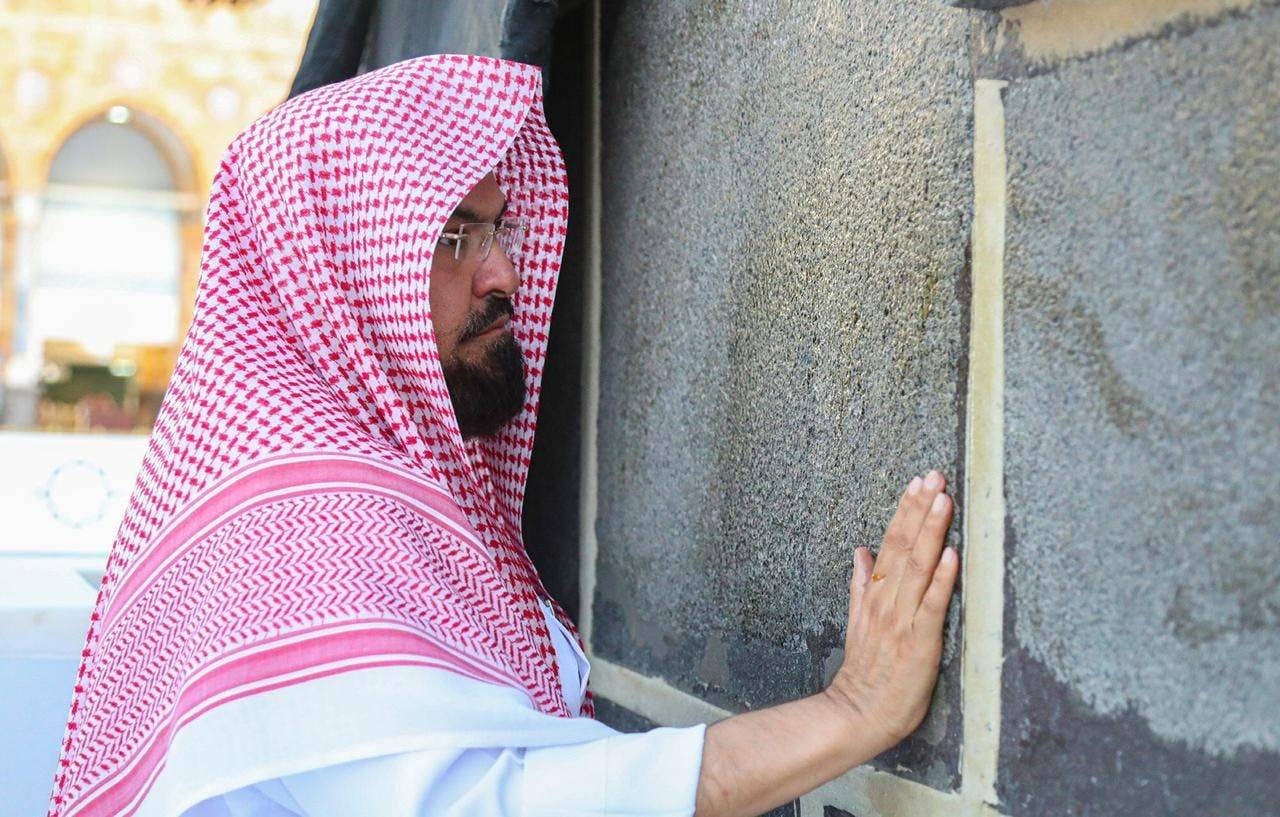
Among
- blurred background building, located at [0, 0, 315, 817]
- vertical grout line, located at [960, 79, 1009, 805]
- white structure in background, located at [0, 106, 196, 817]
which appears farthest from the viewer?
white structure in background, located at [0, 106, 196, 817]

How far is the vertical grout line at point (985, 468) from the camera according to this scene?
4.25 feet

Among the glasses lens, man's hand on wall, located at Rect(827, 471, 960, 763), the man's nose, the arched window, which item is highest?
the arched window

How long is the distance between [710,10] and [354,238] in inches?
23.3

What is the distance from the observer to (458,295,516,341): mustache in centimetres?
204

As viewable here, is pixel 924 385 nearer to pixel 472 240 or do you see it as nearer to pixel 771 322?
pixel 771 322

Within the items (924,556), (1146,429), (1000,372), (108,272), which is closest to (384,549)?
(924,556)

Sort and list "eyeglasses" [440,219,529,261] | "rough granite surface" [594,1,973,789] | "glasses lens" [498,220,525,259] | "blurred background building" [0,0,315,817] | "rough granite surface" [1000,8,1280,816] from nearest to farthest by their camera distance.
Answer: "rough granite surface" [1000,8,1280,816] → "rough granite surface" [594,1,973,789] → "eyeglasses" [440,219,529,261] → "glasses lens" [498,220,525,259] → "blurred background building" [0,0,315,817]

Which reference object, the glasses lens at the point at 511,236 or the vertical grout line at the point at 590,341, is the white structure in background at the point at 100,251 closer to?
the vertical grout line at the point at 590,341

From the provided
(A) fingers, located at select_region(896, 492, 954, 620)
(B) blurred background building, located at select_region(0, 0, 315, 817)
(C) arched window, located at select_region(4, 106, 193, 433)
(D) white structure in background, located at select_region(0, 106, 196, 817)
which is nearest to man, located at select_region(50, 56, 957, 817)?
(A) fingers, located at select_region(896, 492, 954, 620)

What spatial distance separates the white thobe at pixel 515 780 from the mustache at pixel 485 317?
2.48ft

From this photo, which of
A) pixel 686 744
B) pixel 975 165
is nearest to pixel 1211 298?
pixel 975 165

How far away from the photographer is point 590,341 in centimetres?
236

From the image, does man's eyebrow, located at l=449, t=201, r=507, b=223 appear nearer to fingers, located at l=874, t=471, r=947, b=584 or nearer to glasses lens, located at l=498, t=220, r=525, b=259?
glasses lens, located at l=498, t=220, r=525, b=259

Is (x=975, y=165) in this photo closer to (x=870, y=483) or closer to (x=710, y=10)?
(x=870, y=483)
